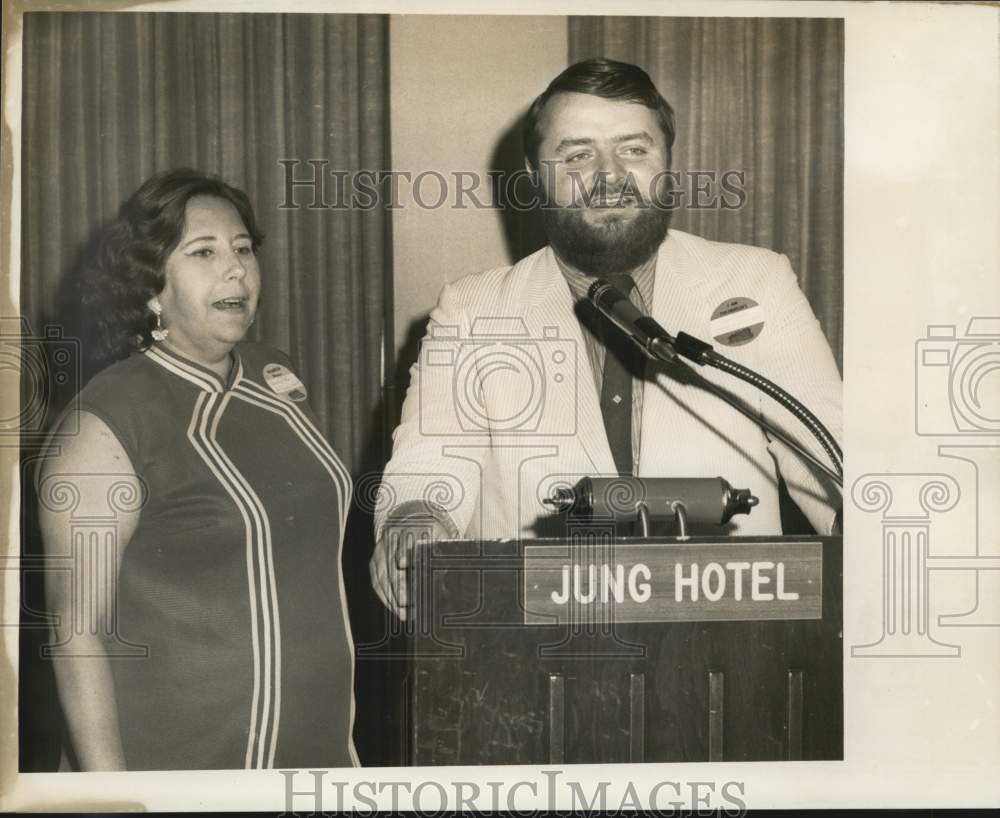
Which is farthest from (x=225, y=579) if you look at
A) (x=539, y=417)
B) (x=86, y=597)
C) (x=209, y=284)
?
(x=539, y=417)

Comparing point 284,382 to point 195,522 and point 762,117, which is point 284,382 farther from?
point 762,117

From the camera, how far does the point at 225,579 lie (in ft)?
7.51

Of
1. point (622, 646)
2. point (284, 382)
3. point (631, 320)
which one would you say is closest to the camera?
point (622, 646)

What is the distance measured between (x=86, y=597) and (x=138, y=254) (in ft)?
2.46

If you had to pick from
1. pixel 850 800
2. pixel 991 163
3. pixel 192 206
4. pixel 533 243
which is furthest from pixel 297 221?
pixel 850 800

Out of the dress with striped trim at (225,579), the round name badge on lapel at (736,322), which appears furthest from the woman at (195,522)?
the round name badge on lapel at (736,322)

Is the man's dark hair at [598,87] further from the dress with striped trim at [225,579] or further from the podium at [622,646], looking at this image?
the podium at [622,646]

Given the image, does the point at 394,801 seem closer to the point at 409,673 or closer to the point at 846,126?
the point at 409,673

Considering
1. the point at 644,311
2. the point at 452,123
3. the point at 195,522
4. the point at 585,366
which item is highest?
the point at 452,123

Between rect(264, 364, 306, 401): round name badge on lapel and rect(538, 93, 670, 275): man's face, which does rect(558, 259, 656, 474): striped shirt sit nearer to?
rect(538, 93, 670, 275): man's face

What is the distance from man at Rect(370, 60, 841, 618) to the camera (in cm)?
237

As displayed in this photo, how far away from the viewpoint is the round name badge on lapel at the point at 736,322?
2408 mm

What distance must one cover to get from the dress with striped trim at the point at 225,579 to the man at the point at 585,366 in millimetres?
173

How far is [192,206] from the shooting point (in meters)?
2.36
